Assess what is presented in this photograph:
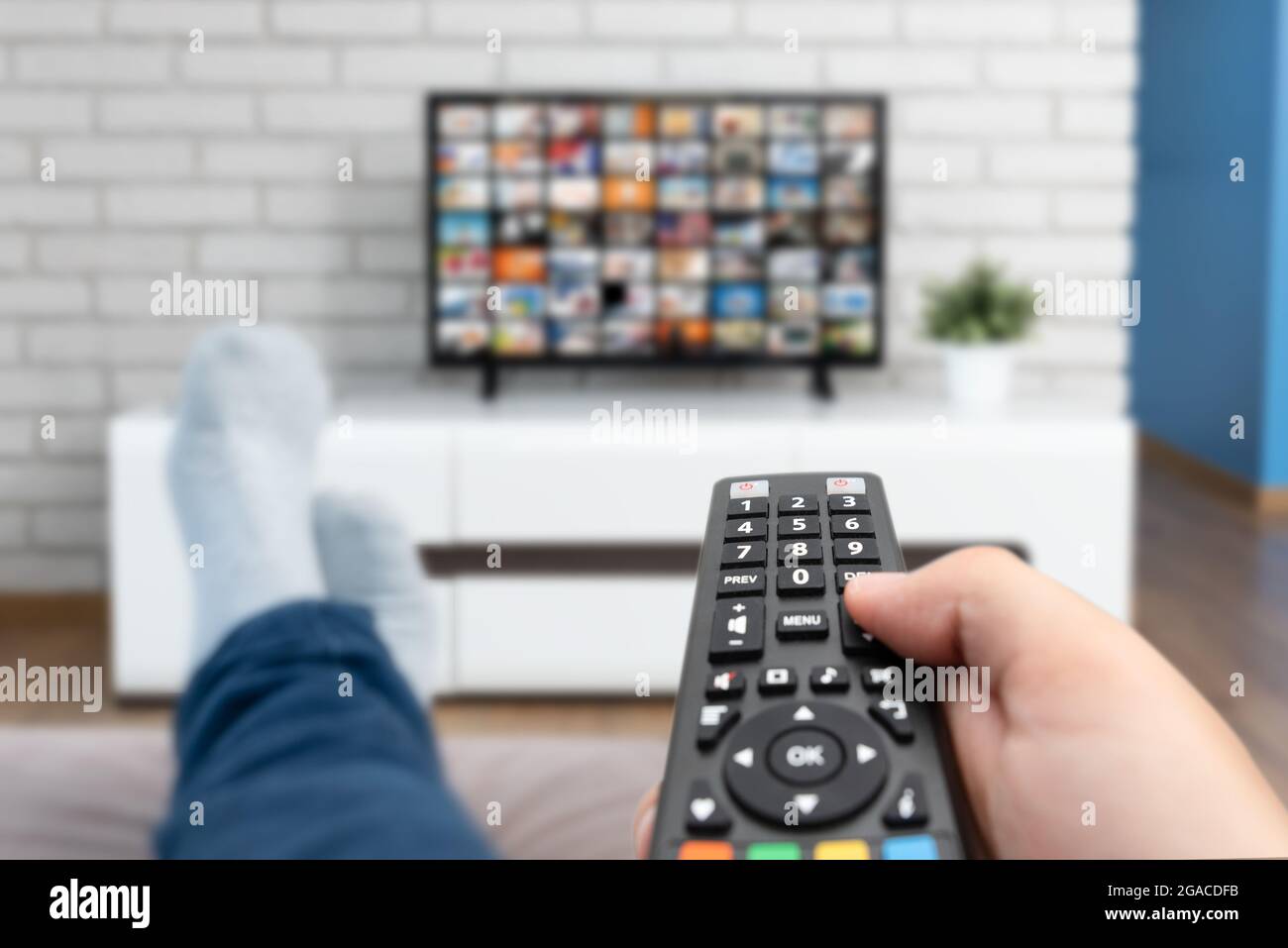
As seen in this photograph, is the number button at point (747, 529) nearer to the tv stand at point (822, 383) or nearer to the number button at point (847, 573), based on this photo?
the number button at point (847, 573)

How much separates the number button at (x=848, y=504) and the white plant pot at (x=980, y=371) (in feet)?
3.31

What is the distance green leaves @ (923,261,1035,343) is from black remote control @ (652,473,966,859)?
41.0 inches

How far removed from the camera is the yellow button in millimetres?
154

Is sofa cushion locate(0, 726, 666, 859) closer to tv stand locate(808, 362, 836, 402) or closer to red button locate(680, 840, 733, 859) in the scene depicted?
red button locate(680, 840, 733, 859)

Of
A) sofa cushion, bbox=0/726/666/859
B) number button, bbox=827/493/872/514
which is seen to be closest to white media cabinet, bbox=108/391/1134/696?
sofa cushion, bbox=0/726/666/859

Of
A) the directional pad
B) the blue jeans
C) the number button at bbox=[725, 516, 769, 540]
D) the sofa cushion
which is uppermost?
the number button at bbox=[725, 516, 769, 540]

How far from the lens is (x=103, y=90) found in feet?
4.38

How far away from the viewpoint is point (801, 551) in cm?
22

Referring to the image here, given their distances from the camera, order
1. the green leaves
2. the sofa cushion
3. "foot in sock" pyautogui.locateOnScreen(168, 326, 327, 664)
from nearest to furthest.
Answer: the sofa cushion, "foot in sock" pyautogui.locateOnScreen(168, 326, 327, 664), the green leaves

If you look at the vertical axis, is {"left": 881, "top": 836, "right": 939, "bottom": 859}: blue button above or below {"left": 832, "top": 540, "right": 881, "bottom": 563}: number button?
below

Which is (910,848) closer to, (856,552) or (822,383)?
(856,552)

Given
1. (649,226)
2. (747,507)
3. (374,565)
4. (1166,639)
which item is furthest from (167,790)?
(1166,639)

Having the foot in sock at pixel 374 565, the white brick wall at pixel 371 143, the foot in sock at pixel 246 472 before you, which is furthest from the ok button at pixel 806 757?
the white brick wall at pixel 371 143

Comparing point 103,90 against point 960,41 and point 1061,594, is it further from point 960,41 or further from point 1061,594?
Result: point 1061,594
